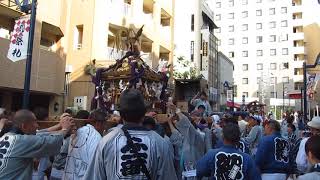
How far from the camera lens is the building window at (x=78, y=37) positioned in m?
21.7

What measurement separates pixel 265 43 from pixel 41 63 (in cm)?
5912

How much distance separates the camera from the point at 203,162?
15.2 feet

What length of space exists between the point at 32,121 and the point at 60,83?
15847 millimetres

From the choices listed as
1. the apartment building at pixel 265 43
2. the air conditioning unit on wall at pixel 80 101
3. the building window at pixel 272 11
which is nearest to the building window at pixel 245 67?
the apartment building at pixel 265 43

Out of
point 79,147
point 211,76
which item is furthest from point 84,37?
point 211,76

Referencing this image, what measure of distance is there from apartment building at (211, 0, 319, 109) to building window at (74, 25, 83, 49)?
1823 inches

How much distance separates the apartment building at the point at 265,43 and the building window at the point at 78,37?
152 ft

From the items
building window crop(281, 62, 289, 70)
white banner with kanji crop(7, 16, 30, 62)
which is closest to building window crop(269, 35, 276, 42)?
building window crop(281, 62, 289, 70)

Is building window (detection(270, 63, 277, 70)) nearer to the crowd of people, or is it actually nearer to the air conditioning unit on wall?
the air conditioning unit on wall

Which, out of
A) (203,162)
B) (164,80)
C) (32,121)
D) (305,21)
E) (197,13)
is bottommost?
(203,162)

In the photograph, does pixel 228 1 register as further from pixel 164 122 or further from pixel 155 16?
pixel 164 122

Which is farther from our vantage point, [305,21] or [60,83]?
[305,21]

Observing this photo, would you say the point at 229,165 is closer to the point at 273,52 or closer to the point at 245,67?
the point at 273,52

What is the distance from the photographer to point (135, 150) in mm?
3322
